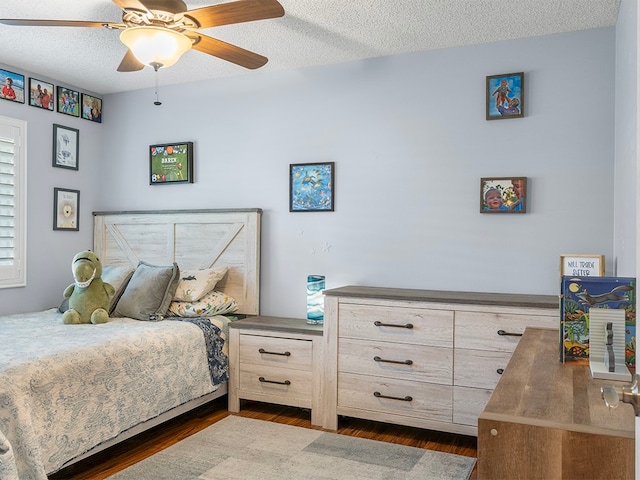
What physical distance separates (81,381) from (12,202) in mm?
2005

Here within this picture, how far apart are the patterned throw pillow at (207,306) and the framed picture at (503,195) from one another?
1938mm

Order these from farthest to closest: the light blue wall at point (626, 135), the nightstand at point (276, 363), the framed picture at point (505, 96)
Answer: the nightstand at point (276, 363)
the framed picture at point (505, 96)
the light blue wall at point (626, 135)

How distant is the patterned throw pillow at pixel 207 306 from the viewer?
372 cm

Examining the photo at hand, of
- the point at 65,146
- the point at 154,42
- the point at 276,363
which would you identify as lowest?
the point at 276,363

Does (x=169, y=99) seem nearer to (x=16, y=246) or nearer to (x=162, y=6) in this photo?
(x=16, y=246)

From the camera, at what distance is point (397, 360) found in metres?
3.12

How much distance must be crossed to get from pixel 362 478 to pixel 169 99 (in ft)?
10.9

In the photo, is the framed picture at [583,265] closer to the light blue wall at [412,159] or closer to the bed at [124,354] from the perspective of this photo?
the light blue wall at [412,159]

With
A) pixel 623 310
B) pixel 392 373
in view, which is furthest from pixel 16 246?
pixel 623 310

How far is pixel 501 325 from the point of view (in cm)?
288

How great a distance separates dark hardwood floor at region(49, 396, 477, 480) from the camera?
8.96ft

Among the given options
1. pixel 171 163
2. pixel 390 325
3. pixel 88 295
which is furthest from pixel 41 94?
pixel 390 325

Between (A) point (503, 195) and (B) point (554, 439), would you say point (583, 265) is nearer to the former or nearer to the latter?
(A) point (503, 195)

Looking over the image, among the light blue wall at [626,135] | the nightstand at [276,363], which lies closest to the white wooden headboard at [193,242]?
the nightstand at [276,363]
